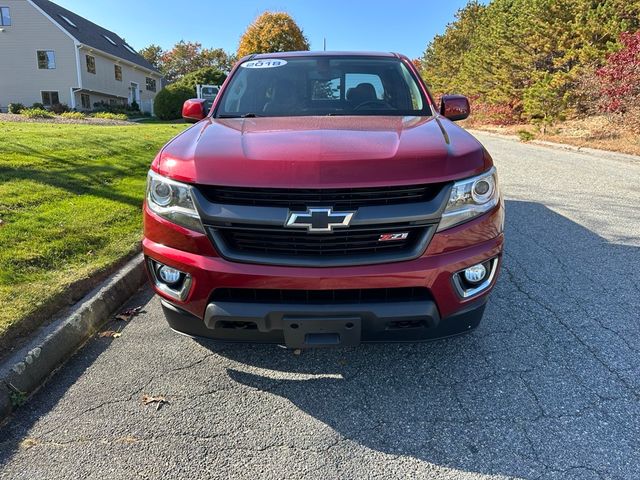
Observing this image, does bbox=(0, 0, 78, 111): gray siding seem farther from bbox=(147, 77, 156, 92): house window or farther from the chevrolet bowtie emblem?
the chevrolet bowtie emblem

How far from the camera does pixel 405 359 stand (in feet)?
9.60

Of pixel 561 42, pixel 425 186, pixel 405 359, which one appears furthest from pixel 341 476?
pixel 561 42

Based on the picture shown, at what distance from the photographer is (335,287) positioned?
87.2 inches

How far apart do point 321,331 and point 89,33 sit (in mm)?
40891

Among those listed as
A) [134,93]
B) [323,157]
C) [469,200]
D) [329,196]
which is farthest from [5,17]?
[469,200]

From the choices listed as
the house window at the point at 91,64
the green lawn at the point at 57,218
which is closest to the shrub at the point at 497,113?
the green lawn at the point at 57,218

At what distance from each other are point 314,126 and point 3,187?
15.9 ft

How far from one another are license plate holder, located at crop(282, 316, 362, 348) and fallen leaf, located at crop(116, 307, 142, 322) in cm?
174

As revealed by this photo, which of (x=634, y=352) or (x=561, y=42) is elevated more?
(x=561, y=42)

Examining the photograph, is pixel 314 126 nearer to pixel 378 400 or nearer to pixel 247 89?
pixel 247 89

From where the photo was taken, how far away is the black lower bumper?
7.32 feet

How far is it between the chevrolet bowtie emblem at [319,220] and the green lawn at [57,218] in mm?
1994

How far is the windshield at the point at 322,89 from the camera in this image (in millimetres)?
3530

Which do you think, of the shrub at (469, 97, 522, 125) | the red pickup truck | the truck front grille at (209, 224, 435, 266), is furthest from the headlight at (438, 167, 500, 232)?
the shrub at (469, 97, 522, 125)
